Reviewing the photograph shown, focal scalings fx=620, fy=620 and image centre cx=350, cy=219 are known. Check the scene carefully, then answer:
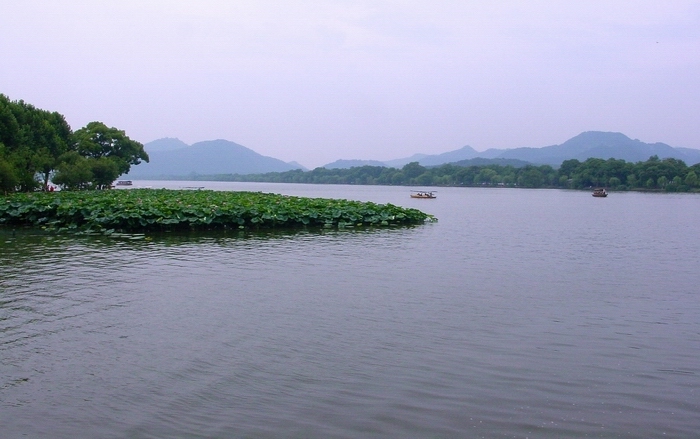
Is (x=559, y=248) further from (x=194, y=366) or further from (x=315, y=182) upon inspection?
(x=315, y=182)

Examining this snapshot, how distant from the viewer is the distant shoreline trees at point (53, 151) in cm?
3403

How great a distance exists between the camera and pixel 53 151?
43000 millimetres

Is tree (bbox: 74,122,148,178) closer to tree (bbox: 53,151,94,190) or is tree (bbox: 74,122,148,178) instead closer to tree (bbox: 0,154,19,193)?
tree (bbox: 53,151,94,190)

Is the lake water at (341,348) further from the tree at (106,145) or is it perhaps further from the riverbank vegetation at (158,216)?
the tree at (106,145)

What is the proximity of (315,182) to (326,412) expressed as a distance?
568ft

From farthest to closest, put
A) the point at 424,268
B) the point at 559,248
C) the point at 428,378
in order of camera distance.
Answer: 1. the point at 559,248
2. the point at 424,268
3. the point at 428,378

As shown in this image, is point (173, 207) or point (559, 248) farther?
point (173, 207)

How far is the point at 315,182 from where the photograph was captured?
585 feet

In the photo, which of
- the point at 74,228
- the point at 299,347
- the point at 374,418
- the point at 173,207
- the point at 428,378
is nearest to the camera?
the point at 374,418

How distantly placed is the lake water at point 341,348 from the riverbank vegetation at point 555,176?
99826 millimetres

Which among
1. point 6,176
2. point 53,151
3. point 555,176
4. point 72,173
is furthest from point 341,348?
point 555,176

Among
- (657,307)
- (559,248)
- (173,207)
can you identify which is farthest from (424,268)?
(173,207)

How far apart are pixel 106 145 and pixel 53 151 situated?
8.75 m

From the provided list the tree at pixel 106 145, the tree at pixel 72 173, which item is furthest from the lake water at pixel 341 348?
Result: the tree at pixel 106 145
